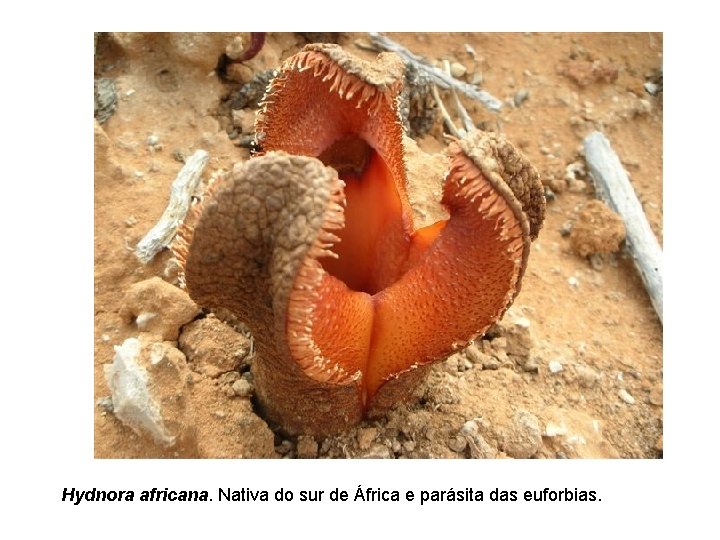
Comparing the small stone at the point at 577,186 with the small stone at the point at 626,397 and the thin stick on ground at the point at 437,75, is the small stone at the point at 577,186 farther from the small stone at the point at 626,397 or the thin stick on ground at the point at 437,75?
the small stone at the point at 626,397

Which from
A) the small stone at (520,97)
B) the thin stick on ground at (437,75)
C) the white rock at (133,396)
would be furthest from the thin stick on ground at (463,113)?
the white rock at (133,396)

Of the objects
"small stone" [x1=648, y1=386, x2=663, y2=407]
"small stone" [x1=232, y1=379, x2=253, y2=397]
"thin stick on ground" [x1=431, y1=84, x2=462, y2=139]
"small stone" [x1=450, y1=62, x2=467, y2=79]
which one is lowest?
"small stone" [x1=648, y1=386, x2=663, y2=407]

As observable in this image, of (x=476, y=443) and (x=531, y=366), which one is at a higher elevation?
(x=531, y=366)

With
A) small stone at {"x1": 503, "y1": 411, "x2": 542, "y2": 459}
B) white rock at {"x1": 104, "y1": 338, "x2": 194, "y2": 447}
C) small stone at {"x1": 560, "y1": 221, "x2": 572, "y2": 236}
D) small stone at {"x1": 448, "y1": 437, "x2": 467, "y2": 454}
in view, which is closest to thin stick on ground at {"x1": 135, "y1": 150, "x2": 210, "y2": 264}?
white rock at {"x1": 104, "y1": 338, "x2": 194, "y2": 447}

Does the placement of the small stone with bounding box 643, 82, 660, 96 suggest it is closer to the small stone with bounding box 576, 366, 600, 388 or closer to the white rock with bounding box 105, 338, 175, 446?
the small stone with bounding box 576, 366, 600, 388

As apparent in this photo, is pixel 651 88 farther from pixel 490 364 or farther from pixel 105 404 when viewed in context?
pixel 105 404

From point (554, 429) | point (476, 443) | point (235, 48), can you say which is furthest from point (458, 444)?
point (235, 48)
